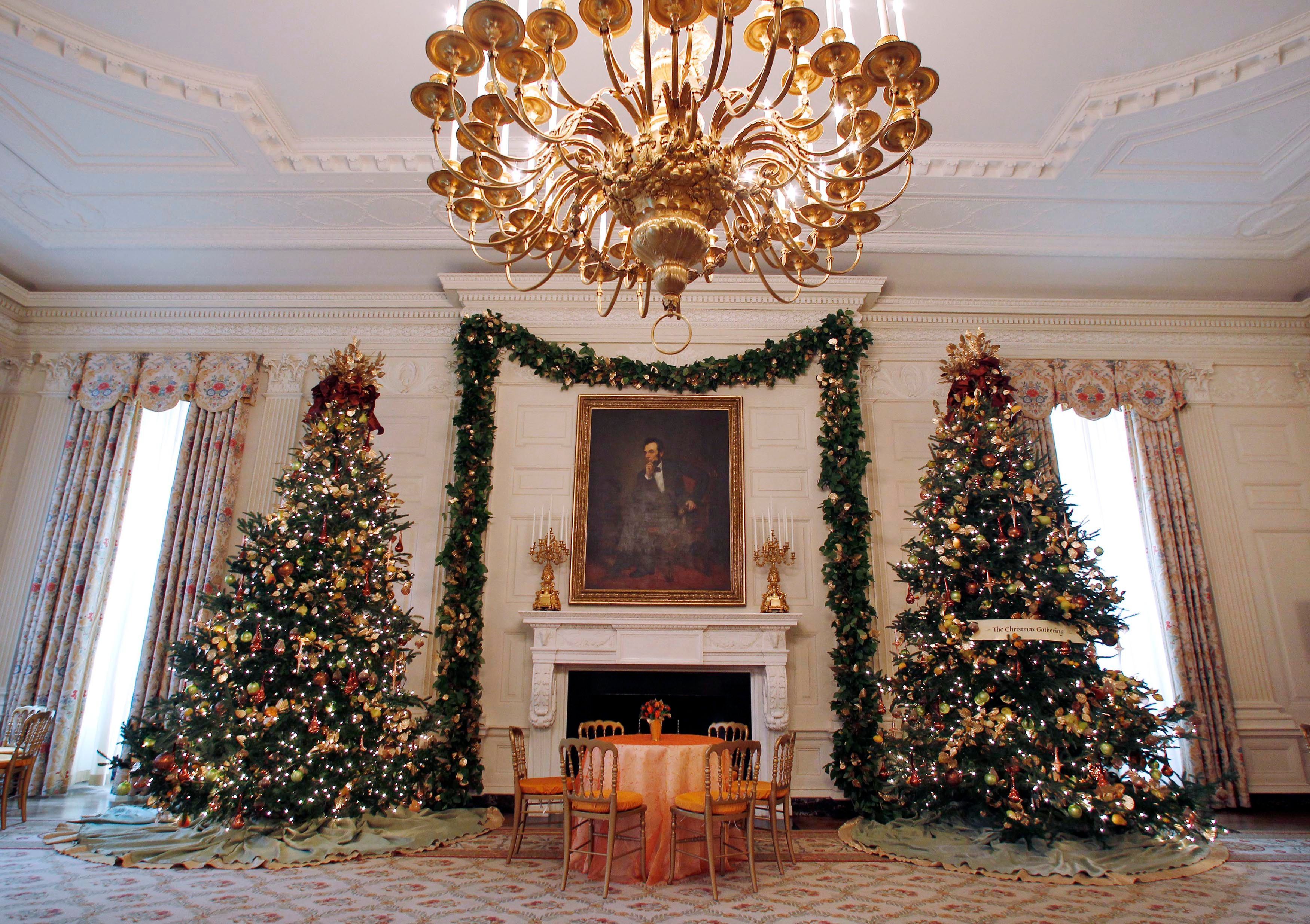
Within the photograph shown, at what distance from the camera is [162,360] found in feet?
23.5

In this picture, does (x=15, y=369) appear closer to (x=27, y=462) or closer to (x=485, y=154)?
(x=27, y=462)

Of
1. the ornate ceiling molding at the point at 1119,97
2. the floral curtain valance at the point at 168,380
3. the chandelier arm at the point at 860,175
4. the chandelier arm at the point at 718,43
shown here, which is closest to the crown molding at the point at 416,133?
the ornate ceiling molding at the point at 1119,97

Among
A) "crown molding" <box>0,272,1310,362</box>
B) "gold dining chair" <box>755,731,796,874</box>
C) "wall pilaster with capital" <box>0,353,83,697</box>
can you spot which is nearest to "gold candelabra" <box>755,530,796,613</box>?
"gold dining chair" <box>755,731,796,874</box>

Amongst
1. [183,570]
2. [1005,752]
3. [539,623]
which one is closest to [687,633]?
[539,623]

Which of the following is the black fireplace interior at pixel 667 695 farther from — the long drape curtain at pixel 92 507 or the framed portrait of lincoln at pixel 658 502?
the long drape curtain at pixel 92 507

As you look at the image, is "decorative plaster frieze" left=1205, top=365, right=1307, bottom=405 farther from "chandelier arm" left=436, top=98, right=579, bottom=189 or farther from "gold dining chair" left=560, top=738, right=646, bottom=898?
"chandelier arm" left=436, top=98, right=579, bottom=189

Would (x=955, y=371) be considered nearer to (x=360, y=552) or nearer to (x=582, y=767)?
(x=582, y=767)

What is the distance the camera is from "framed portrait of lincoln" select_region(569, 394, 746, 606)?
6309 millimetres

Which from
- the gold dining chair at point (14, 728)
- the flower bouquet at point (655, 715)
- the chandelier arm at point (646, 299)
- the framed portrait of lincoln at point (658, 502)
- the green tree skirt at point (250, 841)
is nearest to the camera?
the chandelier arm at point (646, 299)

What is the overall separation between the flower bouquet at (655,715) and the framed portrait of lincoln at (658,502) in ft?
3.71

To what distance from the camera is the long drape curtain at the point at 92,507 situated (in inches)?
245

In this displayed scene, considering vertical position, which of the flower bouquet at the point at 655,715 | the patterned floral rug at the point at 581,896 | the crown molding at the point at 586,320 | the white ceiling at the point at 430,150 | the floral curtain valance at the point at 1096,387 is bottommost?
the patterned floral rug at the point at 581,896

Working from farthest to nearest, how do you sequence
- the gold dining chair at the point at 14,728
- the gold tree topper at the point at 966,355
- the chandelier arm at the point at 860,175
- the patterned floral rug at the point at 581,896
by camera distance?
the gold tree topper at the point at 966,355 → the gold dining chair at the point at 14,728 → the patterned floral rug at the point at 581,896 → the chandelier arm at the point at 860,175

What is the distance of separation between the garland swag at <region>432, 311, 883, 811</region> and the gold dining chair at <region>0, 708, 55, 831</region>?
9.01ft
